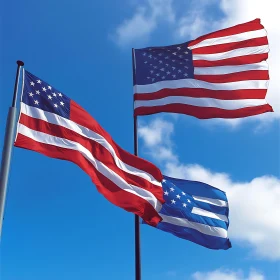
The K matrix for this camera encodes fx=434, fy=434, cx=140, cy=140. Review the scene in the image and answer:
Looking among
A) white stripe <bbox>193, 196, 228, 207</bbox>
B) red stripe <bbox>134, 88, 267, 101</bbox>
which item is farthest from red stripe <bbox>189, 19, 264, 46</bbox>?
white stripe <bbox>193, 196, 228, 207</bbox>

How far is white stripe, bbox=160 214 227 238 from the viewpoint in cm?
1453

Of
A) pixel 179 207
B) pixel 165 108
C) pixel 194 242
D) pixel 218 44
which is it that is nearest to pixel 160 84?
pixel 165 108

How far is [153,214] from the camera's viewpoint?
13422 millimetres

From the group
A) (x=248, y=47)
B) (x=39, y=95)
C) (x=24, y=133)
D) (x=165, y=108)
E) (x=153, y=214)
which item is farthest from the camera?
(x=248, y=47)

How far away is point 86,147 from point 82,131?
19.8 inches

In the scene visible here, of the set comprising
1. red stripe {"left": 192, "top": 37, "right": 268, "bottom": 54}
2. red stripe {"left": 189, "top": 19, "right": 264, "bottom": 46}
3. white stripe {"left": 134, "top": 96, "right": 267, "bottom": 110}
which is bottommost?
white stripe {"left": 134, "top": 96, "right": 267, "bottom": 110}

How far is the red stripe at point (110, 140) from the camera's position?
1273 centimetres

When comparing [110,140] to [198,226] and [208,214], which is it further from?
[208,214]

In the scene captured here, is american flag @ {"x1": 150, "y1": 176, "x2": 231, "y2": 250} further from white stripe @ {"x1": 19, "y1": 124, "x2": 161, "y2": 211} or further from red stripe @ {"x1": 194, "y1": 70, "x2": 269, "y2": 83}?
red stripe @ {"x1": 194, "y1": 70, "x2": 269, "y2": 83}

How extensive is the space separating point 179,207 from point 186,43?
6.18 meters

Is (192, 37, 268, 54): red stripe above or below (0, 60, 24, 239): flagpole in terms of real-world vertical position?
above

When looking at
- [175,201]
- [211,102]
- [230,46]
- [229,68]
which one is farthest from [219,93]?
[175,201]

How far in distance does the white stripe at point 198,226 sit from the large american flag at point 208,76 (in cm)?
357

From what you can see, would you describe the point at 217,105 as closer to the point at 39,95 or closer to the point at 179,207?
the point at 179,207
